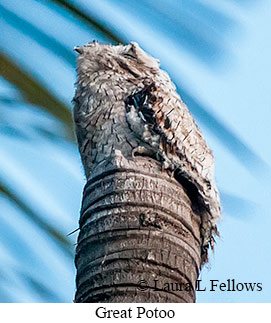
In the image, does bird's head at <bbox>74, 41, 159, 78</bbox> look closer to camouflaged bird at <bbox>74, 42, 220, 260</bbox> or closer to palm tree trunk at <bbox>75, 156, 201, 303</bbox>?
camouflaged bird at <bbox>74, 42, 220, 260</bbox>

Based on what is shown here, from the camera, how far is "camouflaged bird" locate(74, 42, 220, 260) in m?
3.96

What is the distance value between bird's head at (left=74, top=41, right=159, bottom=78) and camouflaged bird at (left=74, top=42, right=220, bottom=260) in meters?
0.20

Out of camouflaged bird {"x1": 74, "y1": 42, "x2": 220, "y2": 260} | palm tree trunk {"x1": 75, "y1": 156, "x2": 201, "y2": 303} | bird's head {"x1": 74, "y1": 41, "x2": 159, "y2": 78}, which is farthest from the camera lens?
bird's head {"x1": 74, "y1": 41, "x2": 159, "y2": 78}

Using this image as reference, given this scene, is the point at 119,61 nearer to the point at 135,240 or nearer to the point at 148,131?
the point at 148,131

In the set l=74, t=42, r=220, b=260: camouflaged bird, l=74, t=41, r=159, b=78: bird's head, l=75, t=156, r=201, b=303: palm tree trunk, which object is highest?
l=74, t=41, r=159, b=78: bird's head

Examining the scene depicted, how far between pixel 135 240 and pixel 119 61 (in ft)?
8.99

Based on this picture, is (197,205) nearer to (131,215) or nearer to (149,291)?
(131,215)

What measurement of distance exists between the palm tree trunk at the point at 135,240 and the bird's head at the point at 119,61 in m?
2.08

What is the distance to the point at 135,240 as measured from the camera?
3.28 meters

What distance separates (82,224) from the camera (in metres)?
3.56

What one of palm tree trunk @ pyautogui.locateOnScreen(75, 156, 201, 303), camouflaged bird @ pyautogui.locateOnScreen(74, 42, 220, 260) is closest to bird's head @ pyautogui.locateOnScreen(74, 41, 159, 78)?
camouflaged bird @ pyautogui.locateOnScreen(74, 42, 220, 260)

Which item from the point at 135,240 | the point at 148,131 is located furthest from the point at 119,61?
the point at 135,240
